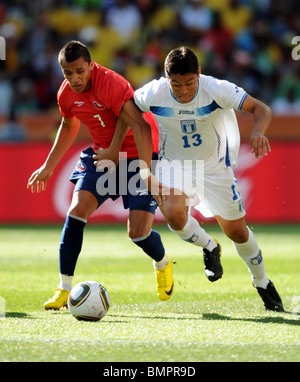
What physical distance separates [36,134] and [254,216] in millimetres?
4482

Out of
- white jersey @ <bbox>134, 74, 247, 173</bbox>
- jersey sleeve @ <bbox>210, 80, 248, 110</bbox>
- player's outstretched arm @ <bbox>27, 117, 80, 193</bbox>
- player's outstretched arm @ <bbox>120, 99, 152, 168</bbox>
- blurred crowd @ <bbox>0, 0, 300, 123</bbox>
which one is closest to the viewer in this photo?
jersey sleeve @ <bbox>210, 80, 248, 110</bbox>

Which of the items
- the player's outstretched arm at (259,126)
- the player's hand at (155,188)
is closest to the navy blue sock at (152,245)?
the player's hand at (155,188)

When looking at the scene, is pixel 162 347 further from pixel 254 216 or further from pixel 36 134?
pixel 36 134

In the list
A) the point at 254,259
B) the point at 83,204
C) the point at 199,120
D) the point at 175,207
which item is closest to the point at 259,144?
the point at 199,120

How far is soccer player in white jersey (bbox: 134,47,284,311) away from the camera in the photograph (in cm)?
583

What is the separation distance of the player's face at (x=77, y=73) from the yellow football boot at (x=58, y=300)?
1601 mm

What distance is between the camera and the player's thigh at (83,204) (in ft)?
20.2

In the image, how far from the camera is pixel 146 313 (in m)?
5.87

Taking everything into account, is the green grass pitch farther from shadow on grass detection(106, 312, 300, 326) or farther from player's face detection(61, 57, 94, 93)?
player's face detection(61, 57, 94, 93)

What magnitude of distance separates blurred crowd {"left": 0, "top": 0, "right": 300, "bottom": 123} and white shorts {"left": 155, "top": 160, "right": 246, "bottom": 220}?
928cm

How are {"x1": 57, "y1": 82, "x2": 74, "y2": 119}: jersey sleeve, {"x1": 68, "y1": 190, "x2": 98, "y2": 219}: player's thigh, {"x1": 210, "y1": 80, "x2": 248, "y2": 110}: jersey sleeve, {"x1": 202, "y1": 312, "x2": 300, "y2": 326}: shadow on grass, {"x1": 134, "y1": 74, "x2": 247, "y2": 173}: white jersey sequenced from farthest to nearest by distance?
1. {"x1": 57, "y1": 82, "x2": 74, "y2": 119}: jersey sleeve
2. {"x1": 68, "y1": 190, "x2": 98, "y2": 219}: player's thigh
3. {"x1": 134, "y1": 74, "x2": 247, "y2": 173}: white jersey
4. {"x1": 210, "y1": 80, "x2": 248, "y2": 110}: jersey sleeve
5. {"x1": 202, "y1": 312, "x2": 300, "y2": 326}: shadow on grass

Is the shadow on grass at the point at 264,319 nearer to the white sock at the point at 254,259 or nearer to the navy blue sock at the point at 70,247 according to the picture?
the white sock at the point at 254,259

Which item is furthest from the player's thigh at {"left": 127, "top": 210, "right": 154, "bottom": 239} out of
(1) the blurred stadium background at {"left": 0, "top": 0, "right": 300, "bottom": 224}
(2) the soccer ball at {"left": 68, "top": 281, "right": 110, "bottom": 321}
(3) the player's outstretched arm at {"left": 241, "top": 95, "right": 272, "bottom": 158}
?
(1) the blurred stadium background at {"left": 0, "top": 0, "right": 300, "bottom": 224}
